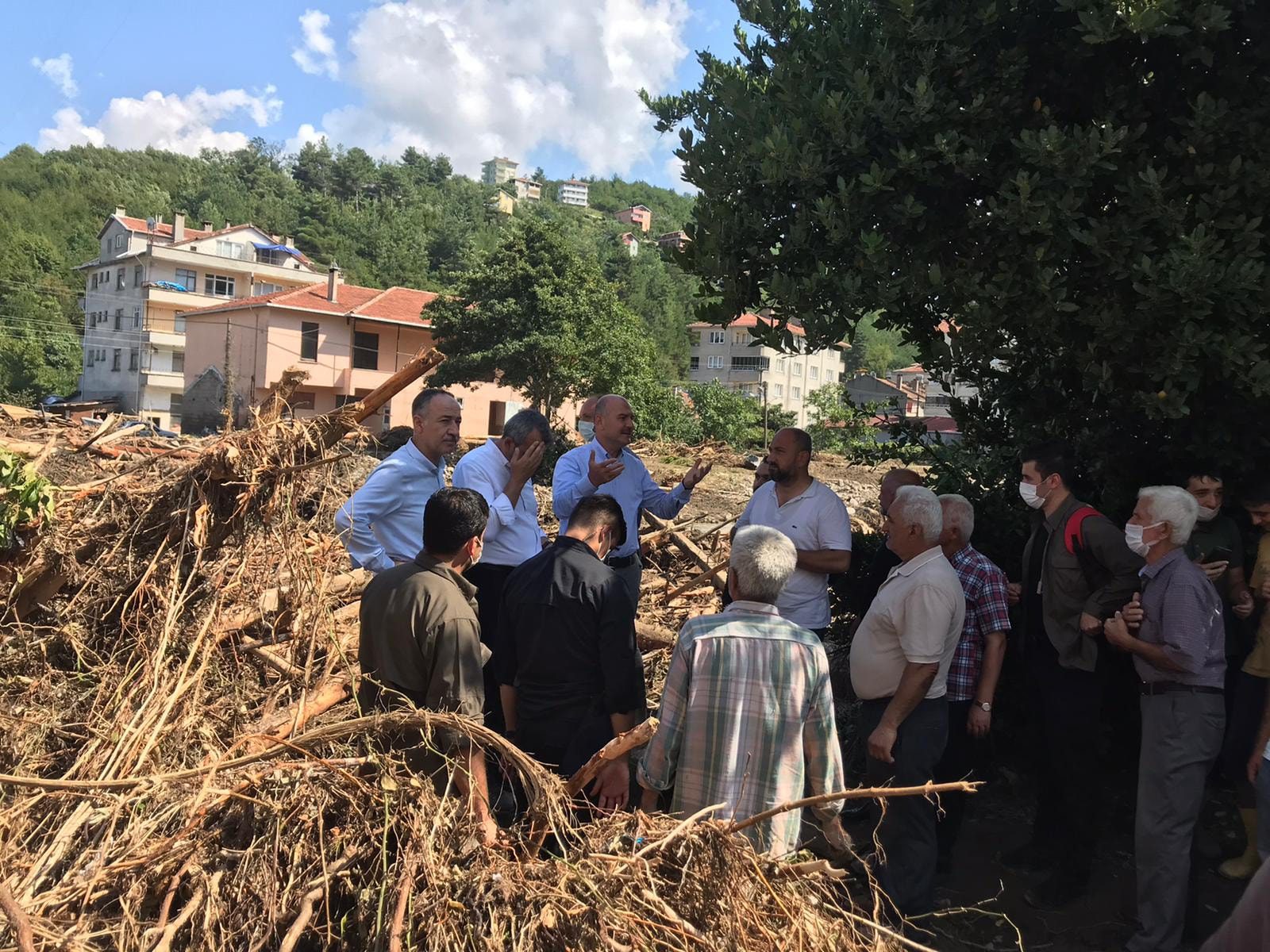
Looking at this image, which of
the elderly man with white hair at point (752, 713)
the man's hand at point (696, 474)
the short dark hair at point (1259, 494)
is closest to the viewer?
the elderly man with white hair at point (752, 713)

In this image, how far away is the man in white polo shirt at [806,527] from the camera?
197 inches

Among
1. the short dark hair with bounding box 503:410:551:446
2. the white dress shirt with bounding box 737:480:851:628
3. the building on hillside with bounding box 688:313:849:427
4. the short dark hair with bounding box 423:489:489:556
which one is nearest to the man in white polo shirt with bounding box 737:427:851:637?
the white dress shirt with bounding box 737:480:851:628

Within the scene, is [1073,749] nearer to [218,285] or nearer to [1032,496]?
[1032,496]

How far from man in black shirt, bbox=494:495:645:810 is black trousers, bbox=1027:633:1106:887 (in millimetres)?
2039

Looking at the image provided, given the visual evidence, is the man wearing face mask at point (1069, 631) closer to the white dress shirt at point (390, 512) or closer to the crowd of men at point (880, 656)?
the crowd of men at point (880, 656)

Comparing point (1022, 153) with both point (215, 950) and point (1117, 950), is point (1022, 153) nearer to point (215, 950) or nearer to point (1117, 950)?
point (1117, 950)

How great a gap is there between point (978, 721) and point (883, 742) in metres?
0.80

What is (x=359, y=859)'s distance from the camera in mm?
2947

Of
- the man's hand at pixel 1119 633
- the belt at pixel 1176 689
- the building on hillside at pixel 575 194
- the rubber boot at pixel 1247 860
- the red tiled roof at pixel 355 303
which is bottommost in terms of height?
the rubber boot at pixel 1247 860

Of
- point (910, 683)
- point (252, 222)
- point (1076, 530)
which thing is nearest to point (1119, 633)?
point (1076, 530)

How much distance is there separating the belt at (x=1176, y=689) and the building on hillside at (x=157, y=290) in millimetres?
58235

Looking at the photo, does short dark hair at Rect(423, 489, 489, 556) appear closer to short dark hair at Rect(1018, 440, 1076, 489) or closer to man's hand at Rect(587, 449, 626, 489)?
A: man's hand at Rect(587, 449, 626, 489)

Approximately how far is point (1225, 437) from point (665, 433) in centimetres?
3425

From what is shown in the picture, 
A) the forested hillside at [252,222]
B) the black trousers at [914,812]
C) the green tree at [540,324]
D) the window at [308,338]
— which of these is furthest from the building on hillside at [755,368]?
the black trousers at [914,812]
